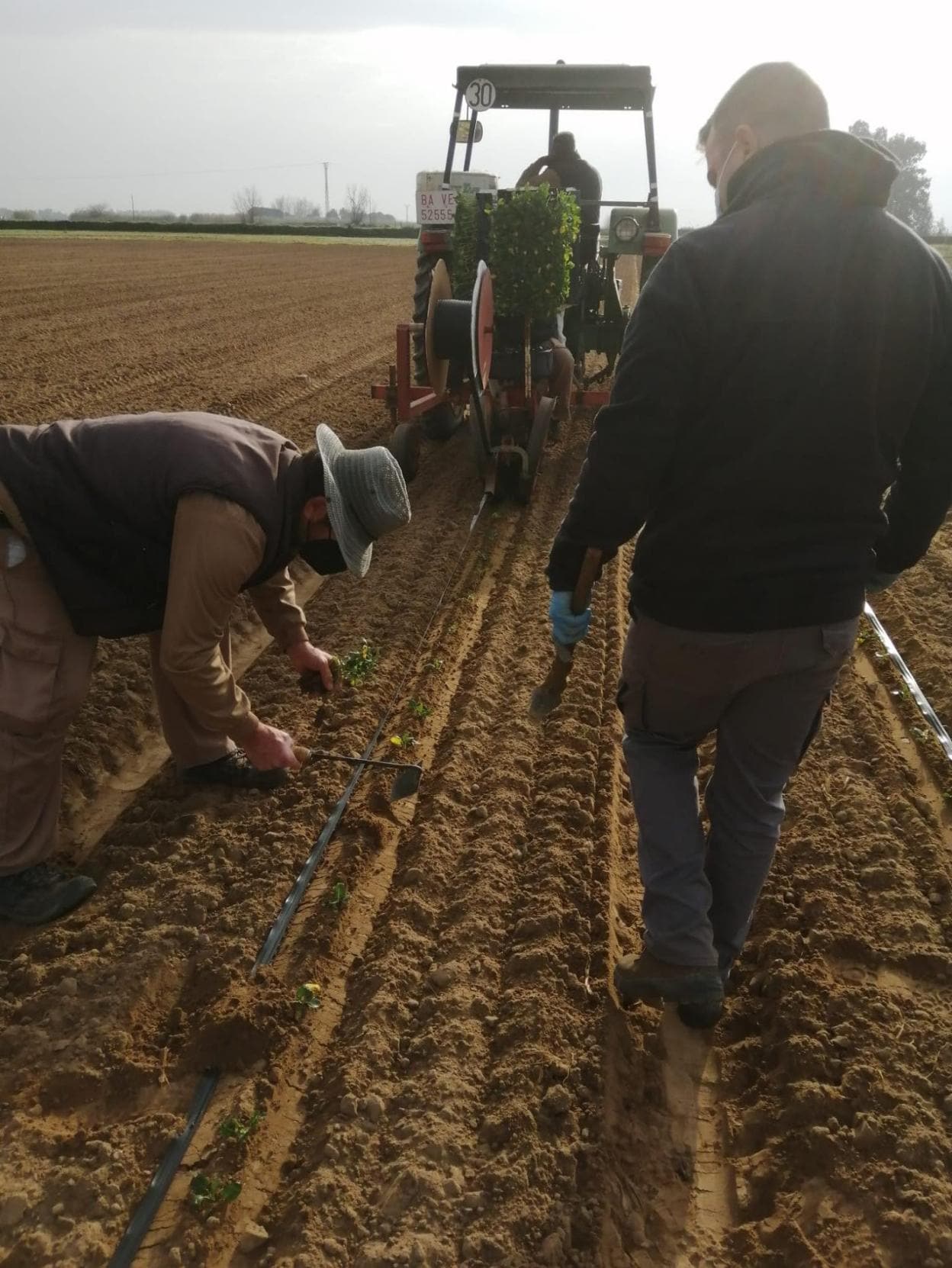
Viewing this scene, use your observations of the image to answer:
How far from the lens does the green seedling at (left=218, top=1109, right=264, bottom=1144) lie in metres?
2.18

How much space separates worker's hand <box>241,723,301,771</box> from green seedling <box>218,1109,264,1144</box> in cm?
96

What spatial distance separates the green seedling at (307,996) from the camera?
2.54 metres

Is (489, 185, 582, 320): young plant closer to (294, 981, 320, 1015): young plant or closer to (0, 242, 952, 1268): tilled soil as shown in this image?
(0, 242, 952, 1268): tilled soil

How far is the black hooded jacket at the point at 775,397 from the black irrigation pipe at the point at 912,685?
1959 millimetres

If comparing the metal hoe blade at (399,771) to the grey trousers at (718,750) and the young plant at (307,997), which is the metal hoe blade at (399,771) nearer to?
the young plant at (307,997)

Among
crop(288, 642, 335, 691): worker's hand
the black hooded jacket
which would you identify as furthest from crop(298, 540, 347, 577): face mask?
the black hooded jacket

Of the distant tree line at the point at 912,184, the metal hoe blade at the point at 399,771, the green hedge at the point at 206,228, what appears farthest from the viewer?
the distant tree line at the point at 912,184

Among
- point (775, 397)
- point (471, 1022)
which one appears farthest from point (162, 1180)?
point (775, 397)

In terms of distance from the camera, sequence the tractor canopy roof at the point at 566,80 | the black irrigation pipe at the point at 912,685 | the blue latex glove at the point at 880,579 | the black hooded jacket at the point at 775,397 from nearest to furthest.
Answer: the black hooded jacket at the point at 775,397 → the blue latex glove at the point at 880,579 → the black irrigation pipe at the point at 912,685 → the tractor canopy roof at the point at 566,80

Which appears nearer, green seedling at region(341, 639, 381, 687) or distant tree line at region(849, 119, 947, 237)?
green seedling at region(341, 639, 381, 687)

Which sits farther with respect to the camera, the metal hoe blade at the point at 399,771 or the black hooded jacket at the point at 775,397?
the metal hoe blade at the point at 399,771

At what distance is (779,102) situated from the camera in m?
1.95

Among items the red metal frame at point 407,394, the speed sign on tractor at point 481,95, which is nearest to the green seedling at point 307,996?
the red metal frame at point 407,394

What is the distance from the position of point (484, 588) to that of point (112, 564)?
273cm
